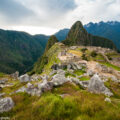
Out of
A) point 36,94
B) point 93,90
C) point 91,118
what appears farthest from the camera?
point 93,90

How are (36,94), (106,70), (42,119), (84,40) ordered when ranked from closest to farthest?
1. (42,119)
2. (36,94)
3. (106,70)
4. (84,40)

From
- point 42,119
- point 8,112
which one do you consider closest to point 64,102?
point 42,119

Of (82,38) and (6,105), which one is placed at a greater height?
(82,38)

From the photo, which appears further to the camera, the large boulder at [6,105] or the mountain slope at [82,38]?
the mountain slope at [82,38]

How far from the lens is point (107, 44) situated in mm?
173875

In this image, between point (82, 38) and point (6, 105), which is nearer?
point (6, 105)

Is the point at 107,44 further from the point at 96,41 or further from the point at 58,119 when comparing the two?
the point at 58,119

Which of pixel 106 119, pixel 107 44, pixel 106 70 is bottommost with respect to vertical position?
pixel 106 70

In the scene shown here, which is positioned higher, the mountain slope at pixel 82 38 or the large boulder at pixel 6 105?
the mountain slope at pixel 82 38

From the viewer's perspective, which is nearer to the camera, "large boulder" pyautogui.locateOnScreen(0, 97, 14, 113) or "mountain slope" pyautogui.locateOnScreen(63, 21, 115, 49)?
"large boulder" pyautogui.locateOnScreen(0, 97, 14, 113)

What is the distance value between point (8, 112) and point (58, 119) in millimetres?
2881

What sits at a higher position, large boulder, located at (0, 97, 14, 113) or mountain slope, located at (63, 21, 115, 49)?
mountain slope, located at (63, 21, 115, 49)

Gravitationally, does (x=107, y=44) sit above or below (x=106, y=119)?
above

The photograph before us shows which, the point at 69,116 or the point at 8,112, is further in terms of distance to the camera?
the point at 8,112
